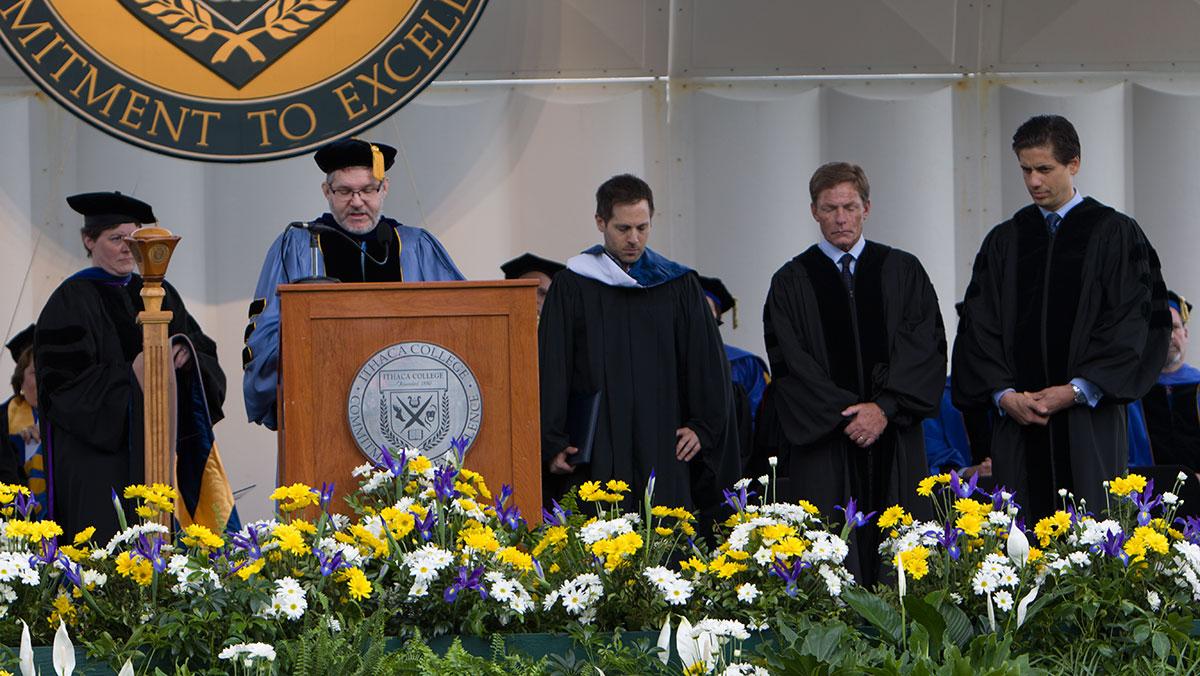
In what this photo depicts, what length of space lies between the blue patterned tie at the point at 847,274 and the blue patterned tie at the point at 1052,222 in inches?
25.8

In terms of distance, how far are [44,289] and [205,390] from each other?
1676mm

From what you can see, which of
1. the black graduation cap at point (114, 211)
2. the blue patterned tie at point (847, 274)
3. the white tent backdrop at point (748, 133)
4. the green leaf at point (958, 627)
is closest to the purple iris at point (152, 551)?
the green leaf at point (958, 627)

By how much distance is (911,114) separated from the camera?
295 inches

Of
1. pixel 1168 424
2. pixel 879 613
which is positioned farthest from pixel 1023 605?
pixel 1168 424

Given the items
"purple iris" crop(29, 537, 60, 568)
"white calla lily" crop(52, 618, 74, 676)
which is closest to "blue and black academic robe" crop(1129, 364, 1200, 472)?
"purple iris" crop(29, 537, 60, 568)

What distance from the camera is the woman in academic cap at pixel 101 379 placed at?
226 inches

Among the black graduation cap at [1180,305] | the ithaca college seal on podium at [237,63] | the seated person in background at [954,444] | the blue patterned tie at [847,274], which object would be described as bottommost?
the seated person in background at [954,444]

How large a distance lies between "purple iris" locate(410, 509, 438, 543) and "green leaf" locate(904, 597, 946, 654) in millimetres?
923

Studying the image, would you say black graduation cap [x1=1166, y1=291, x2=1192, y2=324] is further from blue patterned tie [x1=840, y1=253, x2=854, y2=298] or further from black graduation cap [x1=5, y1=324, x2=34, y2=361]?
black graduation cap [x1=5, y1=324, x2=34, y2=361]

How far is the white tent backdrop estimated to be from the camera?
7199 millimetres

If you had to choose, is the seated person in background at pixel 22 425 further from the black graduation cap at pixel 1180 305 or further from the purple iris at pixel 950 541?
the black graduation cap at pixel 1180 305

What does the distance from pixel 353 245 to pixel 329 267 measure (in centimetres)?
10

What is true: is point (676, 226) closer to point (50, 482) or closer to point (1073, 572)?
point (50, 482)

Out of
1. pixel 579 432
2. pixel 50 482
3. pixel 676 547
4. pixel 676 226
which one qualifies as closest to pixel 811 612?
pixel 676 547
